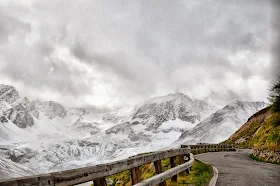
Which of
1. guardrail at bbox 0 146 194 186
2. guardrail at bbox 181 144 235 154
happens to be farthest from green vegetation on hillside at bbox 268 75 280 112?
guardrail at bbox 0 146 194 186

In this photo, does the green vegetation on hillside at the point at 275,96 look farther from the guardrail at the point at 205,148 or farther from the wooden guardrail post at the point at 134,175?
the wooden guardrail post at the point at 134,175

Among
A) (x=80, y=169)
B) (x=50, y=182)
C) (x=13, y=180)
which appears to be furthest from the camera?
(x=80, y=169)

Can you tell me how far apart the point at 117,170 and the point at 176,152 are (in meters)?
5.75

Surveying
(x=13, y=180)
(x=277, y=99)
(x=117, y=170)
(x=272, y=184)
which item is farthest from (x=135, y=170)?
(x=277, y=99)

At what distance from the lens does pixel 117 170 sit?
605 centimetres

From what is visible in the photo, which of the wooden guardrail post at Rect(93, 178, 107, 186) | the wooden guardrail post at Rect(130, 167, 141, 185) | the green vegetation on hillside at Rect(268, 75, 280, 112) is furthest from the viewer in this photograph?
the green vegetation on hillside at Rect(268, 75, 280, 112)

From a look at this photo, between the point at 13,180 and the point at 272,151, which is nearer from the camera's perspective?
the point at 13,180

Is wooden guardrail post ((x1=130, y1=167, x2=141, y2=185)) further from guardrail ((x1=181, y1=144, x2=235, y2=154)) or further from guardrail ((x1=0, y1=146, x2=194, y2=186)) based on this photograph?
guardrail ((x1=181, y1=144, x2=235, y2=154))

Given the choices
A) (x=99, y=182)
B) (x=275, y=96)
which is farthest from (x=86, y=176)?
(x=275, y=96)

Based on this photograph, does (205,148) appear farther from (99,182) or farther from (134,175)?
(99,182)

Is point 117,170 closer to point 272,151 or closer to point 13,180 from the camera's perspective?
point 13,180

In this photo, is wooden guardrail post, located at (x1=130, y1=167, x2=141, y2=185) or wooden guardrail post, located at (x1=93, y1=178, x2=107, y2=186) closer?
wooden guardrail post, located at (x1=93, y1=178, x2=107, y2=186)

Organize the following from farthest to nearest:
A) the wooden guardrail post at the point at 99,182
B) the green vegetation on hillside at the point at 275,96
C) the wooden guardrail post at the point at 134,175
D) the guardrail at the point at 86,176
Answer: the green vegetation on hillside at the point at 275,96 → the wooden guardrail post at the point at 134,175 → the wooden guardrail post at the point at 99,182 → the guardrail at the point at 86,176

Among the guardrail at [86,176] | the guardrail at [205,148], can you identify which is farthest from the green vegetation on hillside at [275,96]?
the guardrail at [86,176]
